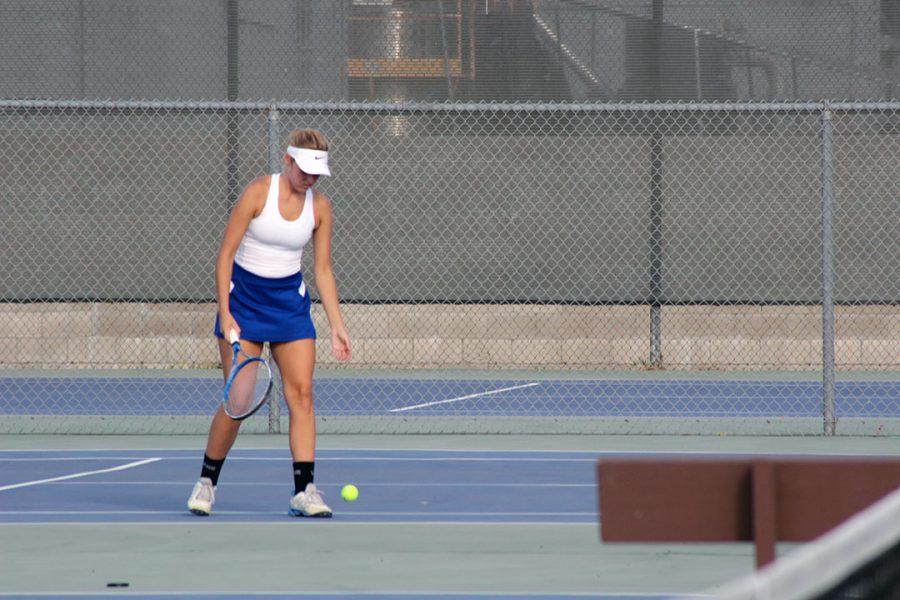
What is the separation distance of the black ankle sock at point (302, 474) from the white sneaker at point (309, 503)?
0.07 ft

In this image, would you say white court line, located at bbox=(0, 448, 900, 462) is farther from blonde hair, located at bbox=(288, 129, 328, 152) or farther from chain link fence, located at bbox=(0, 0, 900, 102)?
chain link fence, located at bbox=(0, 0, 900, 102)

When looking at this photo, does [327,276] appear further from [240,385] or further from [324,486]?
[324,486]

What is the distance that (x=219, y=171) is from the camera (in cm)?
1505

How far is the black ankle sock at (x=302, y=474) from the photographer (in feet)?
25.6

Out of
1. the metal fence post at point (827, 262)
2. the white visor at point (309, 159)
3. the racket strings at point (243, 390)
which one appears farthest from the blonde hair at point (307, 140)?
the metal fence post at point (827, 262)

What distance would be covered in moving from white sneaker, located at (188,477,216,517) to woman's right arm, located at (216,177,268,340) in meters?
0.71

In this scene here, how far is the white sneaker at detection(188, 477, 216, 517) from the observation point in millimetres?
7875

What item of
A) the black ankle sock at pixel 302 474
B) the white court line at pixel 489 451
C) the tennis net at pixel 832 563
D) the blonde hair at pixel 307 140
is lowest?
the white court line at pixel 489 451

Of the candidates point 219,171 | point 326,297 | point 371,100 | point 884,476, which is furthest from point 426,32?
point 884,476

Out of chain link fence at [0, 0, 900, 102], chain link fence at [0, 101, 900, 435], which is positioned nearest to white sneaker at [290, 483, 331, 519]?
chain link fence at [0, 101, 900, 435]

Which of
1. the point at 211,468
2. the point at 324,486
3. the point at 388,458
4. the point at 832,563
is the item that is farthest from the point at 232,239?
the point at 832,563

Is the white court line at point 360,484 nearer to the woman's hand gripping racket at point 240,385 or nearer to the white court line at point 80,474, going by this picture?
the white court line at point 80,474

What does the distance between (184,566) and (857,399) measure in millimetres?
8478

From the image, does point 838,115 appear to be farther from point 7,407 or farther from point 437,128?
point 7,407
